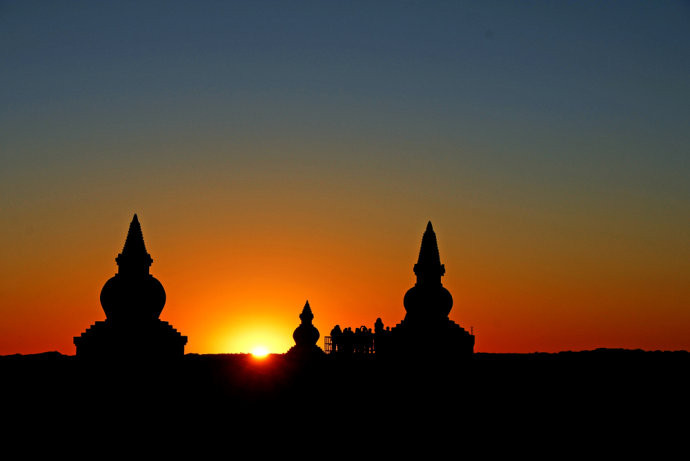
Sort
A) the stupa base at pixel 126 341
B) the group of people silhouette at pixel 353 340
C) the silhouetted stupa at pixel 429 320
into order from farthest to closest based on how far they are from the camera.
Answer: the group of people silhouette at pixel 353 340, the silhouetted stupa at pixel 429 320, the stupa base at pixel 126 341

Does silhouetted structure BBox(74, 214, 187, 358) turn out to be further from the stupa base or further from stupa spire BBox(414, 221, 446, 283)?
stupa spire BBox(414, 221, 446, 283)

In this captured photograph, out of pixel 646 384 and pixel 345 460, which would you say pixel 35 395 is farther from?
pixel 646 384

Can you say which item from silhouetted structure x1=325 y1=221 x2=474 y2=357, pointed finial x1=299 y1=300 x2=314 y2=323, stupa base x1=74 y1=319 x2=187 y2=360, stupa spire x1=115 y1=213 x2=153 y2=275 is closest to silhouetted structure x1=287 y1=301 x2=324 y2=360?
pointed finial x1=299 y1=300 x2=314 y2=323

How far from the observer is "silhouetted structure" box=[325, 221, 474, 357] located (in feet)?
181

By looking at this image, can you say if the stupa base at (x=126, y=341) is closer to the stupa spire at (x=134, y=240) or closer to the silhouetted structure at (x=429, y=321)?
the stupa spire at (x=134, y=240)

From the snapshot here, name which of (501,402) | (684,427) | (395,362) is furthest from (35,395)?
(684,427)

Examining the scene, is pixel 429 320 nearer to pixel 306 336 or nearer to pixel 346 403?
pixel 346 403

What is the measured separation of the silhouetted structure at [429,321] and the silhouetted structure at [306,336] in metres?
13.2

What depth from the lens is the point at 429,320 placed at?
5525 cm

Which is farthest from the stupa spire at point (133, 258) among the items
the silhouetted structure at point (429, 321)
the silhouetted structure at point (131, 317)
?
the silhouetted structure at point (429, 321)

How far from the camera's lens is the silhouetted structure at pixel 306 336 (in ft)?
227

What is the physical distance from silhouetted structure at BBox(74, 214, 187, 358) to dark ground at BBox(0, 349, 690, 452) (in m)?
0.68

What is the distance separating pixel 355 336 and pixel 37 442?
26563 mm

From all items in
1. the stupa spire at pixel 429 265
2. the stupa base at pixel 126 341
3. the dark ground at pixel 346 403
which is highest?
the stupa spire at pixel 429 265
